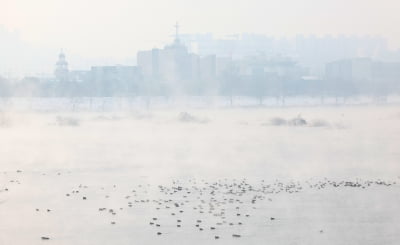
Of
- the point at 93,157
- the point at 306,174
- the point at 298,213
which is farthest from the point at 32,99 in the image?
the point at 298,213

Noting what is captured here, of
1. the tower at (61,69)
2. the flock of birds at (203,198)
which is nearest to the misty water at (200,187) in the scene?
the flock of birds at (203,198)

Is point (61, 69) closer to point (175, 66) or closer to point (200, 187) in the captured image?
point (175, 66)

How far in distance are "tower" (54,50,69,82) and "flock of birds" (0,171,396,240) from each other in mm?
51217

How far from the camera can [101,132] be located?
136 ft

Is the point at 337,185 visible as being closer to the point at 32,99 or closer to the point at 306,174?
the point at 306,174

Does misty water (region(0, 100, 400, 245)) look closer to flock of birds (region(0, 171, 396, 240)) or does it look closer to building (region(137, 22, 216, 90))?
flock of birds (region(0, 171, 396, 240))

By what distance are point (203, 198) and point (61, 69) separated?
57380 mm

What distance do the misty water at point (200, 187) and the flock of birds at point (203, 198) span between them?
3 centimetres

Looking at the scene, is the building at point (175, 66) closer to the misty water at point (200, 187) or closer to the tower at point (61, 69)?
the tower at point (61, 69)

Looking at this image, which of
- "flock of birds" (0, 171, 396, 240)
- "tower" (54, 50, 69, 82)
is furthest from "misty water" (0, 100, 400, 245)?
"tower" (54, 50, 69, 82)

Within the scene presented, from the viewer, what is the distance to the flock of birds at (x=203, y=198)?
583 inches

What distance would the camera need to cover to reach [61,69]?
73000 mm

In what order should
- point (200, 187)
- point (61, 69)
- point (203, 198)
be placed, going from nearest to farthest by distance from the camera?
point (203, 198), point (200, 187), point (61, 69)

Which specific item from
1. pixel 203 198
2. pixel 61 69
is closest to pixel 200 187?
pixel 203 198
